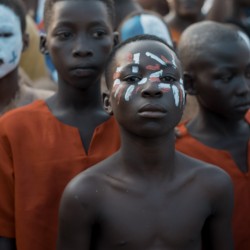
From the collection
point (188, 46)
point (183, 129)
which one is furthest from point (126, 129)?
point (188, 46)

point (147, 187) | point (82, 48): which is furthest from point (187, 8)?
point (147, 187)

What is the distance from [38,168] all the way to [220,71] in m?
0.95

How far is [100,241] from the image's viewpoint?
8.50 feet

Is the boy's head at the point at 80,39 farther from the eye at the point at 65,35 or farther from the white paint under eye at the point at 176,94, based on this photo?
the white paint under eye at the point at 176,94

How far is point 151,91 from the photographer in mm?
2576

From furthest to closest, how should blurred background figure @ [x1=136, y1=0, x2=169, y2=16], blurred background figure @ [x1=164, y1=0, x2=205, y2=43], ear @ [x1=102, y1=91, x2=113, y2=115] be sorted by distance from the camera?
blurred background figure @ [x1=136, y1=0, x2=169, y2=16]
blurred background figure @ [x1=164, y1=0, x2=205, y2=43]
ear @ [x1=102, y1=91, x2=113, y2=115]

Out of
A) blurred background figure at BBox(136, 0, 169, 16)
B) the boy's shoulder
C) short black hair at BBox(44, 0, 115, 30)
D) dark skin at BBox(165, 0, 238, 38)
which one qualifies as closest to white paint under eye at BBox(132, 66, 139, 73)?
the boy's shoulder

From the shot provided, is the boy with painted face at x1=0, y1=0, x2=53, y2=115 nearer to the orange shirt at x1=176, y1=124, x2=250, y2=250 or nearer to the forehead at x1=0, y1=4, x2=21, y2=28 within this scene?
the forehead at x1=0, y1=4, x2=21, y2=28

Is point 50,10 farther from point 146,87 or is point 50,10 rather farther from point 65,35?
point 146,87

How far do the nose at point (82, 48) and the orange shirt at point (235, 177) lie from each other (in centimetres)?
62

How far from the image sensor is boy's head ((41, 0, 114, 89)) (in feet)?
10.0

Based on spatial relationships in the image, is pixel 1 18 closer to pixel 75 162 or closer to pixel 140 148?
pixel 75 162

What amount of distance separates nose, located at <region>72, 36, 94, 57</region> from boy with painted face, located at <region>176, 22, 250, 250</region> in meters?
0.62

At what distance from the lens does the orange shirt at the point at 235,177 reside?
10.5ft
